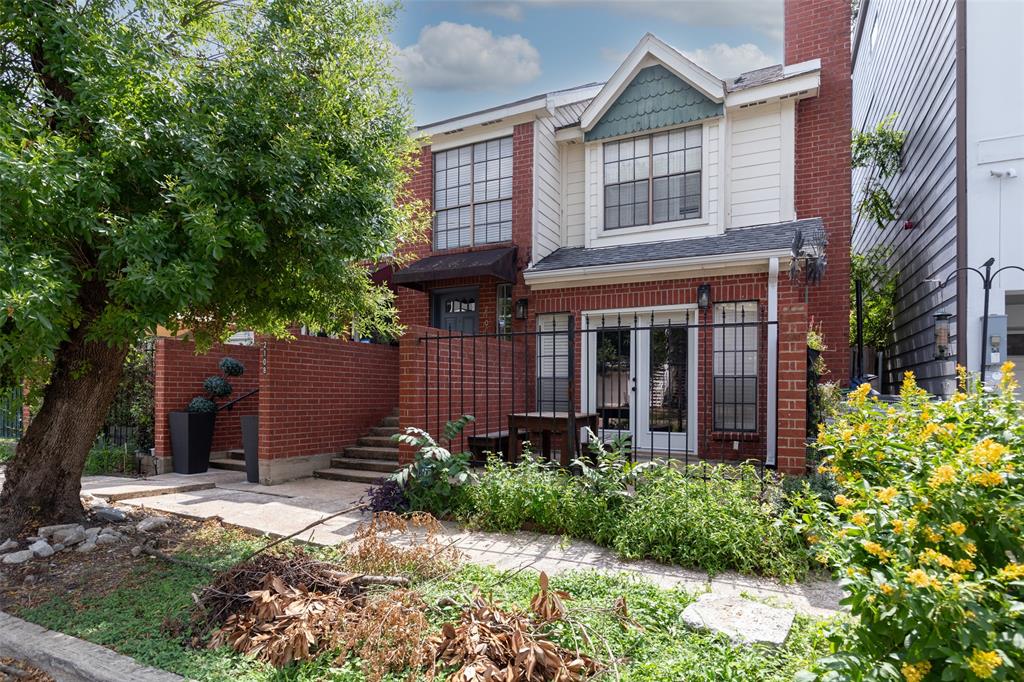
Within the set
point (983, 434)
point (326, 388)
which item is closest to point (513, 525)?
point (983, 434)

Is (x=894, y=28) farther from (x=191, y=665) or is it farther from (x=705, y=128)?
(x=191, y=665)

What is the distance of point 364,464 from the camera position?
7746 mm

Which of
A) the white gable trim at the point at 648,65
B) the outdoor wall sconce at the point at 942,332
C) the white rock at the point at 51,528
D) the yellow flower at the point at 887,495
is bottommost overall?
the white rock at the point at 51,528

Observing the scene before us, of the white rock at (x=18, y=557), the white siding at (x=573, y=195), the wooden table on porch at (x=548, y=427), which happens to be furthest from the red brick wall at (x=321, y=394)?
the white siding at (x=573, y=195)

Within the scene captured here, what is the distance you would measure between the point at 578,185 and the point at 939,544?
8.69 m

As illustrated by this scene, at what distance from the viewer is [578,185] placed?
9.73m

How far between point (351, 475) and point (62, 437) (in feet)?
11.0

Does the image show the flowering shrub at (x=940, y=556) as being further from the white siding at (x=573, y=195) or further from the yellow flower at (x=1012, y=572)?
the white siding at (x=573, y=195)

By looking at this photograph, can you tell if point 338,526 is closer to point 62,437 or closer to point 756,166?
point 62,437

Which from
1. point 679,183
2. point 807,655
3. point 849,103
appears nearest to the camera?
point 807,655

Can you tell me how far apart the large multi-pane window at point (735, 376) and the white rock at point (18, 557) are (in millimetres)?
7314

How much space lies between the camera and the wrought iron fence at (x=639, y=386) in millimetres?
6504

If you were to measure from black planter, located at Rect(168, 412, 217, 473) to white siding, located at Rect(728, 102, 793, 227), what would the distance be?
8.39 metres

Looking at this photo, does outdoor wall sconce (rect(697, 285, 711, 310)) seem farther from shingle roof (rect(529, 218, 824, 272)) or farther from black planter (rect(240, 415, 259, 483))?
black planter (rect(240, 415, 259, 483))
